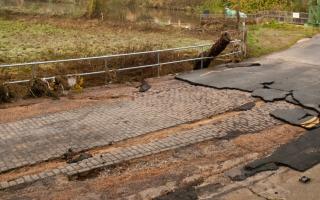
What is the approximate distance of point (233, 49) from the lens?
18.4 meters

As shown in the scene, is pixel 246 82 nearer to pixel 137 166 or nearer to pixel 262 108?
pixel 262 108

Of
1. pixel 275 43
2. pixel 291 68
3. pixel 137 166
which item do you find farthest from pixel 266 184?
pixel 275 43

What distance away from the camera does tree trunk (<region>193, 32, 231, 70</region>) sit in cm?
1622

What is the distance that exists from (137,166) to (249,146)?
246cm

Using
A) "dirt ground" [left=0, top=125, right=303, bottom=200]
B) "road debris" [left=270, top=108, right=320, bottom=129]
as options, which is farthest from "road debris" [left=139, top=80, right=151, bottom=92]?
"dirt ground" [left=0, top=125, right=303, bottom=200]

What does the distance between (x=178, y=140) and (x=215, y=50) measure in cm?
775

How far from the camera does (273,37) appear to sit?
78.4ft

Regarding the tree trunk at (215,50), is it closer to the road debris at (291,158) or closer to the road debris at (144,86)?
the road debris at (144,86)

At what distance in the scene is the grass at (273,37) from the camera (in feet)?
65.9

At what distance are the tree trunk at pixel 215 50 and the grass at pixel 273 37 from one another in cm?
253

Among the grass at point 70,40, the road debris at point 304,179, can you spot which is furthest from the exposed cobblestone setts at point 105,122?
the grass at point 70,40

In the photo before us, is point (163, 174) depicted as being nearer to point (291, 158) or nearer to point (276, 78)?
point (291, 158)

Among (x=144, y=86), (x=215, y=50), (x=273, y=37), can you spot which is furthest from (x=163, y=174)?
(x=273, y=37)

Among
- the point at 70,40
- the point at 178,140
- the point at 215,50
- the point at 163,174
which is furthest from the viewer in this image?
the point at 70,40
